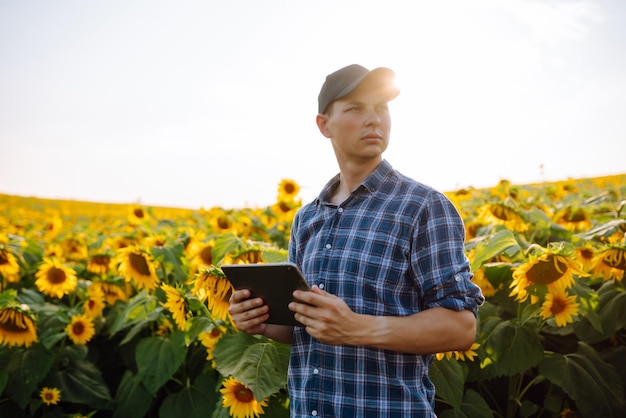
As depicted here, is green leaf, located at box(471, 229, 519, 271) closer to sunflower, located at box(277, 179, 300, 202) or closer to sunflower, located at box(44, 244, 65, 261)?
sunflower, located at box(277, 179, 300, 202)

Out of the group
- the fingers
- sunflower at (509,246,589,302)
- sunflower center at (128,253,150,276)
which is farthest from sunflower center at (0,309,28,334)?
sunflower at (509,246,589,302)

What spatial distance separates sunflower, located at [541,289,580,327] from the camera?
9.14ft

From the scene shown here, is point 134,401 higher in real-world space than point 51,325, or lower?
lower

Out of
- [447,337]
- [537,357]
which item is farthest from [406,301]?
[537,357]

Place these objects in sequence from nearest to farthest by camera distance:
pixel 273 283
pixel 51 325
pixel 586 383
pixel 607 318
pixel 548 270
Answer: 1. pixel 273 283
2. pixel 548 270
3. pixel 586 383
4. pixel 607 318
5. pixel 51 325

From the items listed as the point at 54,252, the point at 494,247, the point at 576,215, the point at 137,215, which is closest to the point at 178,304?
the point at 494,247

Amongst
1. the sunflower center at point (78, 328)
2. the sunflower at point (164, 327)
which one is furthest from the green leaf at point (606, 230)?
the sunflower center at point (78, 328)

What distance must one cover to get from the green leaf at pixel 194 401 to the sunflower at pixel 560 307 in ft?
5.93

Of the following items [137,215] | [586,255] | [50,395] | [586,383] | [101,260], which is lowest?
[586,383]

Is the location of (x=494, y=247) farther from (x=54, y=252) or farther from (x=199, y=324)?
(x=54, y=252)

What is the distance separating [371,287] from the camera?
74.1 inches

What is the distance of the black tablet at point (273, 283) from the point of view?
1747 mm

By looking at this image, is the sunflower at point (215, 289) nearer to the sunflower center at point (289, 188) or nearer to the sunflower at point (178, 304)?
the sunflower at point (178, 304)

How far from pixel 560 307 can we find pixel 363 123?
1527 millimetres
